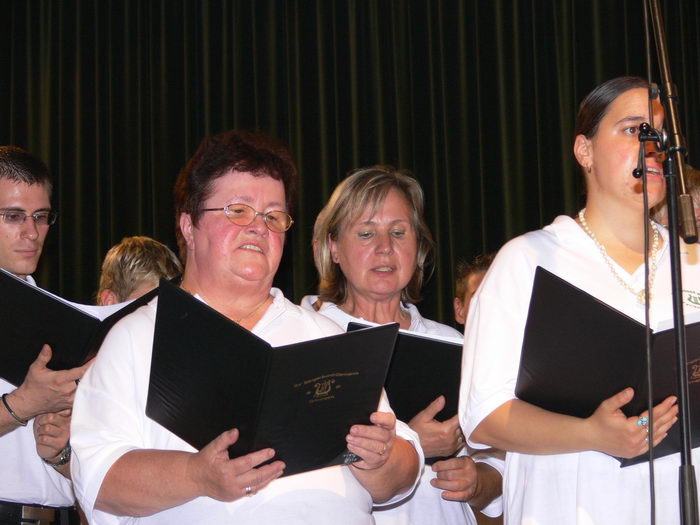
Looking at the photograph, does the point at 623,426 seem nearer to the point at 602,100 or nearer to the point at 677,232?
the point at 677,232

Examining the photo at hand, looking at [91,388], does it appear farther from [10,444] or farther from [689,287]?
[689,287]

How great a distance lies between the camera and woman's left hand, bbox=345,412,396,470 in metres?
1.82

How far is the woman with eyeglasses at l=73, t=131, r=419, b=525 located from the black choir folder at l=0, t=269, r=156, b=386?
0.28 metres

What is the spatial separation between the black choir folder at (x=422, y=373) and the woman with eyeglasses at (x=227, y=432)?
12.5 inches

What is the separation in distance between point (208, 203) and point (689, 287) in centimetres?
118

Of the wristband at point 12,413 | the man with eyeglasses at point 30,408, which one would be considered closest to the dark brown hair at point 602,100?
the man with eyeglasses at point 30,408

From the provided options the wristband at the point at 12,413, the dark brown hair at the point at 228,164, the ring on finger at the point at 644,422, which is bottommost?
the ring on finger at the point at 644,422

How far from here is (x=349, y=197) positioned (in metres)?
3.04

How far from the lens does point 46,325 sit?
2.25 metres

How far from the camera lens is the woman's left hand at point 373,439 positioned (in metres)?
1.82

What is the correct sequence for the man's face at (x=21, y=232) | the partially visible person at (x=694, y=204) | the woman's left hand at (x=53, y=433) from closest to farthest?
the woman's left hand at (x=53, y=433), the partially visible person at (x=694, y=204), the man's face at (x=21, y=232)

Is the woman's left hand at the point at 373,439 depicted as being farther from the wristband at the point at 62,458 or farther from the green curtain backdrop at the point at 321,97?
the green curtain backdrop at the point at 321,97

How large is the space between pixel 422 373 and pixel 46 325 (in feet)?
3.33

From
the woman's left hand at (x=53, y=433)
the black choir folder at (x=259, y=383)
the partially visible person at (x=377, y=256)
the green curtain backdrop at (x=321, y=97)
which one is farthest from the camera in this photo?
the green curtain backdrop at (x=321, y=97)
